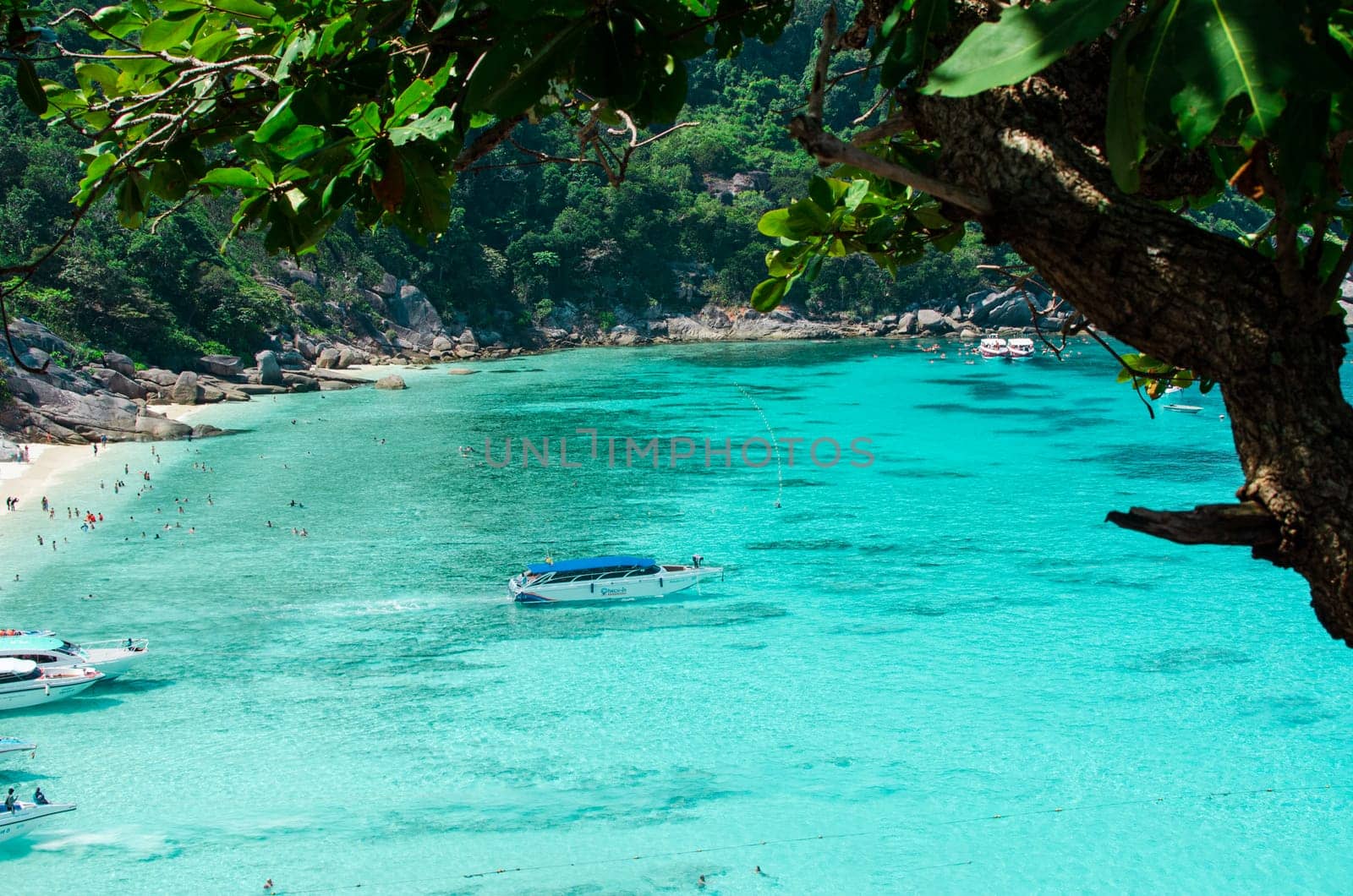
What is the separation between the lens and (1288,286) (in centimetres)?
123

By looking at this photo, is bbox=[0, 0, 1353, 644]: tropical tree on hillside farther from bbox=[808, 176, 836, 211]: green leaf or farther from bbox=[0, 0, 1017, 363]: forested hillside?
bbox=[0, 0, 1017, 363]: forested hillside

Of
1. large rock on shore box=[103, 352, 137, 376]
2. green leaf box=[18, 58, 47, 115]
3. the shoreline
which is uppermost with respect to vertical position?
green leaf box=[18, 58, 47, 115]

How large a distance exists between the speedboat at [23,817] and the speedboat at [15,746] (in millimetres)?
1529

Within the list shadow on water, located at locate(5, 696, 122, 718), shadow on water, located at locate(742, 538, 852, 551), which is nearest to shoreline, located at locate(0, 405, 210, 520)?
shadow on water, located at locate(5, 696, 122, 718)

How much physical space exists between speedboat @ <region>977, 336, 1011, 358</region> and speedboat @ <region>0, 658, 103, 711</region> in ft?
165

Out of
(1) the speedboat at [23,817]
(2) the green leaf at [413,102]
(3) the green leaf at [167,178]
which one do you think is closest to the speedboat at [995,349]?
(1) the speedboat at [23,817]

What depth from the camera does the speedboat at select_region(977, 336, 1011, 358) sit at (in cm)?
5810

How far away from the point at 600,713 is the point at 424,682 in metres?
2.96

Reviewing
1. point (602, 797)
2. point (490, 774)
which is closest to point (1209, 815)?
point (602, 797)

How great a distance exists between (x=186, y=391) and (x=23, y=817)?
30.5 metres

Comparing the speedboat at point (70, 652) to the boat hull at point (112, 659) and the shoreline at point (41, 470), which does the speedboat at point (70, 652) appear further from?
the shoreline at point (41, 470)

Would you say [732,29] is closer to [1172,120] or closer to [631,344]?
[1172,120]

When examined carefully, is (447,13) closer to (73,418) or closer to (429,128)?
(429,128)

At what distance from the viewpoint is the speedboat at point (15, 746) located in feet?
45.3
